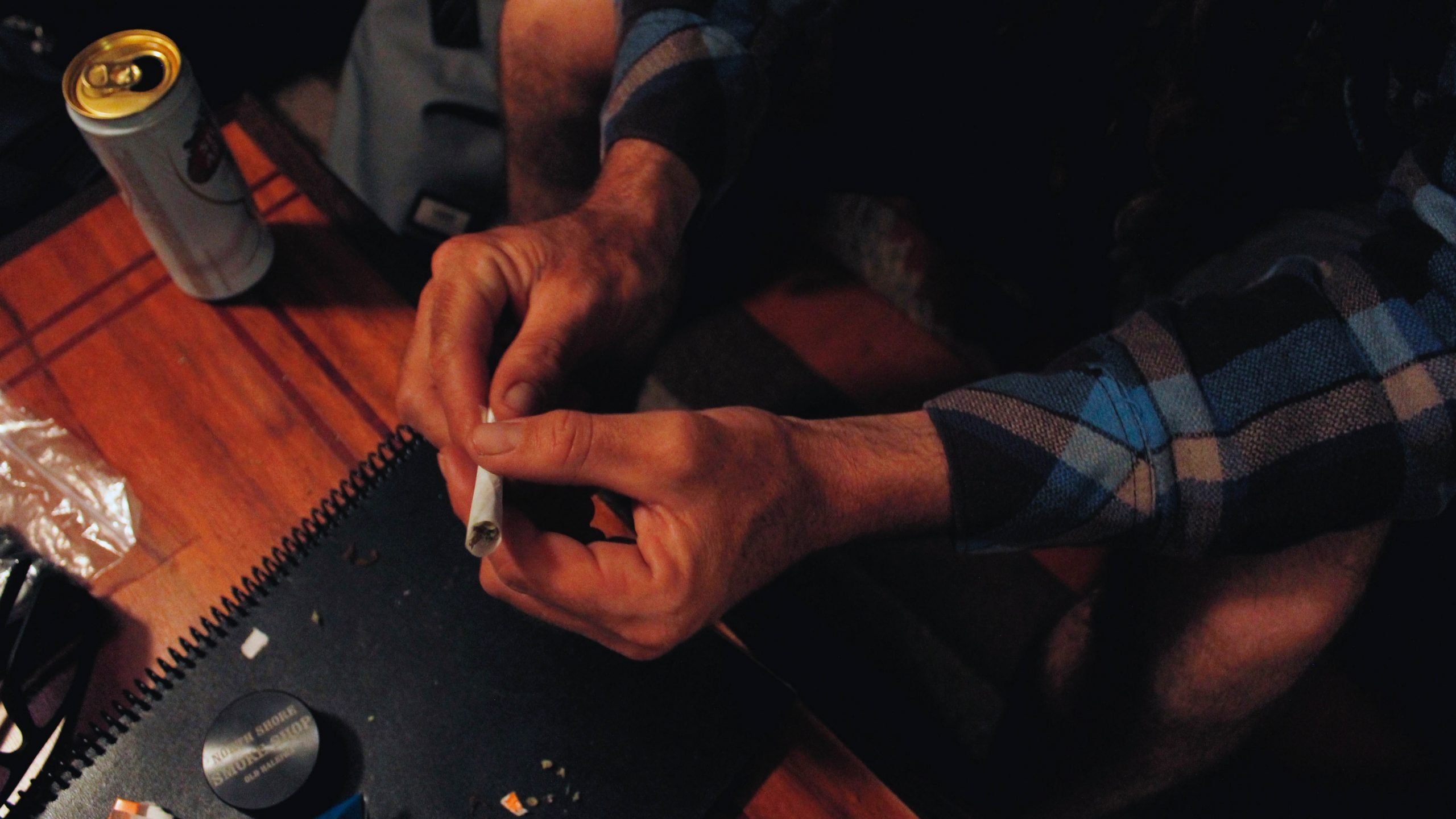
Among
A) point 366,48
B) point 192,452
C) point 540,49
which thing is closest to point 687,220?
point 540,49

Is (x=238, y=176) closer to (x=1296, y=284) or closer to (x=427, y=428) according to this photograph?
(x=427, y=428)

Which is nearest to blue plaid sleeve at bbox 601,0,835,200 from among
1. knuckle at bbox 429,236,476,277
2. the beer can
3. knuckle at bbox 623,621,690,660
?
knuckle at bbox 429,236,476,277

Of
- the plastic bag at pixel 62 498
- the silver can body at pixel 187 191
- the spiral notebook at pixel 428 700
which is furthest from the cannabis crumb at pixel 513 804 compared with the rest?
the silver can body at pixel 187 191

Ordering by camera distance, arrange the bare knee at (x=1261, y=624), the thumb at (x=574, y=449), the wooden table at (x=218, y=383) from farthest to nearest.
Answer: the bare knee at (x=1261, y=624)
the wooden table at (x=218, y=383)
the thumb at (x=574, y=449)

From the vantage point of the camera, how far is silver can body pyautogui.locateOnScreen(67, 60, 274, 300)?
0.62 meters

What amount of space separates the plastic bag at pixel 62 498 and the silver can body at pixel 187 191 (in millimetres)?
153

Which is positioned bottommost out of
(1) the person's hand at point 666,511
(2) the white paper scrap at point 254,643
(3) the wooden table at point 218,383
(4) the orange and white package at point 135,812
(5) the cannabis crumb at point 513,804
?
(4) the orange and white package at point 135,812

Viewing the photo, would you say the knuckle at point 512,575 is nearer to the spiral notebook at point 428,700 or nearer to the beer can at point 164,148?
the spiral notebook at point 428,700

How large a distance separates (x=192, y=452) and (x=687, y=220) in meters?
0.43

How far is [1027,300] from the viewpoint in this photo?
1.11 metres

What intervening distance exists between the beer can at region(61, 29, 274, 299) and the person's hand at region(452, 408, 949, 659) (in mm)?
307

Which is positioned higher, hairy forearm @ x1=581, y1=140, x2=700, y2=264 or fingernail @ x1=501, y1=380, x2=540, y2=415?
hairy forearm @ x1=581, y1=140, x2=700, y2=264

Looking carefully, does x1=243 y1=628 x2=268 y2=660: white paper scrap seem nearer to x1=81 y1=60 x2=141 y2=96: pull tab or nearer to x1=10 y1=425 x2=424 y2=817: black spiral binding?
x1=10 y1=425 x2=424 y2=817: black spiral binding

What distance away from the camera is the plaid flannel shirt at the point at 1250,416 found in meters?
0.62
